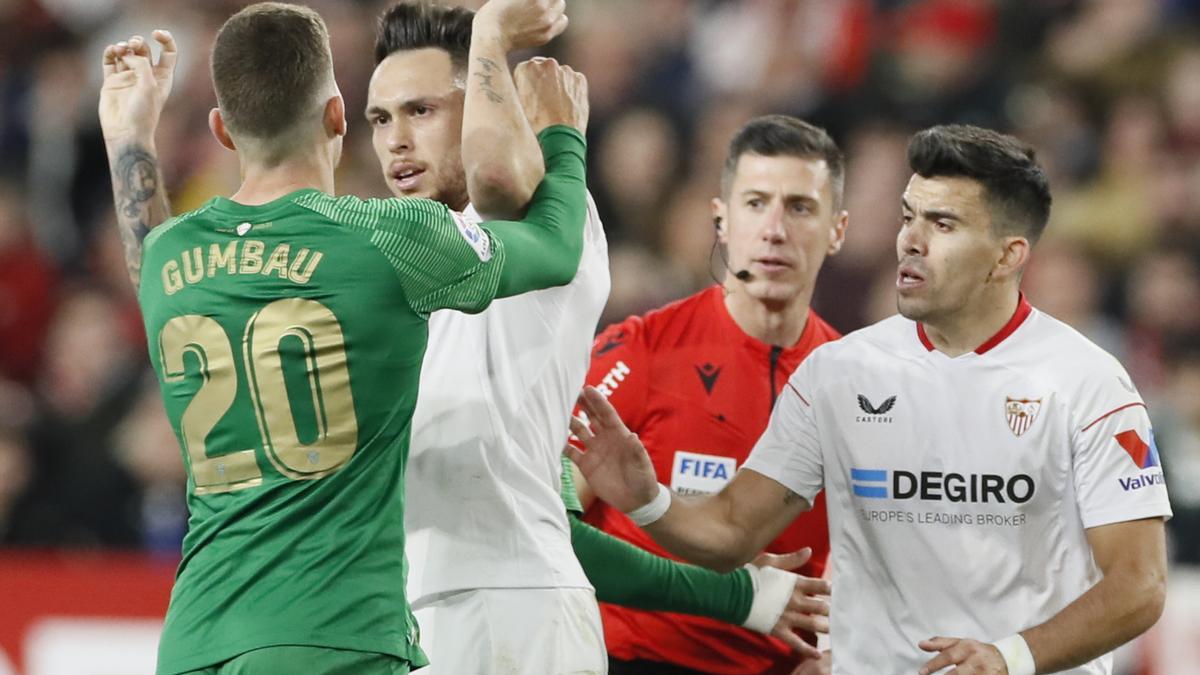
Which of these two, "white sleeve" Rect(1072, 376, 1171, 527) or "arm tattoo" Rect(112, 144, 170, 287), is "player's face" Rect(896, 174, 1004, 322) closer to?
"white sleeve" Rect(1072, 376, 1171, 527)

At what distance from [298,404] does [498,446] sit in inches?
27.9

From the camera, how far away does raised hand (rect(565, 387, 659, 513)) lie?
505cm

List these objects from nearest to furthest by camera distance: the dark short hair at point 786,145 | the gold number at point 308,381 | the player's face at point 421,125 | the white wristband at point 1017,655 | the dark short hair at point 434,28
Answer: the gold number at point 308,381
the white wristband at point 1017,655
the player's face at point 421,125
the dark short hair at point 434,28
the dark short hair at point 786,145

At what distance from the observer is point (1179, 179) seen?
1059 centimetres

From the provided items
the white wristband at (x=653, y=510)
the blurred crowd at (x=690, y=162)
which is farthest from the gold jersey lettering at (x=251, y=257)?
the blurred crowd at (x=690, y=162)

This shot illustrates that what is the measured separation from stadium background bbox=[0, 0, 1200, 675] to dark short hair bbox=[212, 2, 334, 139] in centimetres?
476

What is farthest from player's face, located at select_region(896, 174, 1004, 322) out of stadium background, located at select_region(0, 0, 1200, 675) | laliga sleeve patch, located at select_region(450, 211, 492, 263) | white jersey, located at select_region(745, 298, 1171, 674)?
stadium background, located at select_region(0, 0, 1200, 675)

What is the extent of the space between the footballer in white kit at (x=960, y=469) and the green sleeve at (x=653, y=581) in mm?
111

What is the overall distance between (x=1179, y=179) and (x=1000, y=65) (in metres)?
1.38

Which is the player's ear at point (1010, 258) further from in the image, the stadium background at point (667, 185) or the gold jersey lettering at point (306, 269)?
the stadium background at point (667, 185)

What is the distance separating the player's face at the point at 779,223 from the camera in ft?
20.3

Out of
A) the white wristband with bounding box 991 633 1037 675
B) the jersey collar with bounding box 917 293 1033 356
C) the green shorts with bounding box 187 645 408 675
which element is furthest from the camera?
the jersey collar with bounding box 917 293 1033 356

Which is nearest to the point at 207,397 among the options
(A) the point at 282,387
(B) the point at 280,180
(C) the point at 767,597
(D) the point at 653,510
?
(A) the point at 282,387

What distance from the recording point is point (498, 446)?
4.30m
